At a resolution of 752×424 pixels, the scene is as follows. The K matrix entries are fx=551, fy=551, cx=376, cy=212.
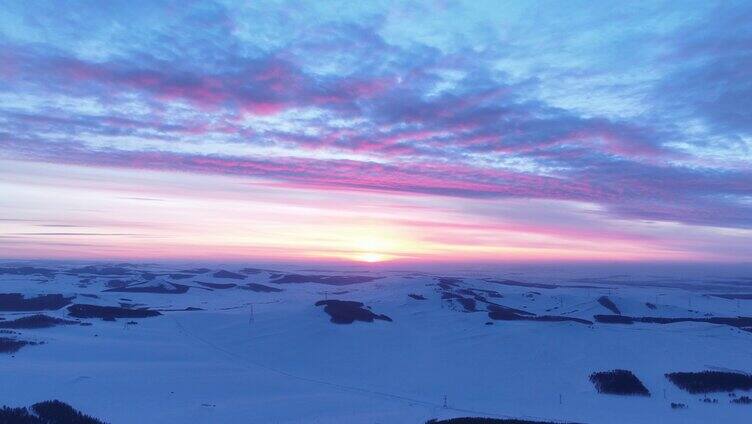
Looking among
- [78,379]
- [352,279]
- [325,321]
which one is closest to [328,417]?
[78,379]

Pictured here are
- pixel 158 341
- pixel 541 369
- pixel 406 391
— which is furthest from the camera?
pixel 158 341

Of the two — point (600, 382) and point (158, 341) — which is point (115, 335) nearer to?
point (158, 341)

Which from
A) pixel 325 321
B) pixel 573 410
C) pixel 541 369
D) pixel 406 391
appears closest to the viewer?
pixel 573 410

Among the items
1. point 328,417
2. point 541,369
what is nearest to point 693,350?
point 541,369

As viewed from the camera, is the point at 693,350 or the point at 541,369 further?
the point at 693,350

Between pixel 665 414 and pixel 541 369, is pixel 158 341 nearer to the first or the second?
pixel 541 369

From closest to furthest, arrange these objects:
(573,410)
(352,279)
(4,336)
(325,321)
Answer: (573,410), (4,336), (325,321), (352,279)

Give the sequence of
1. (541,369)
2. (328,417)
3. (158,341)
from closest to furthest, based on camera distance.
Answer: (328,417) < (541,369) < (158,341)

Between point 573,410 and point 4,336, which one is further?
point 4,336

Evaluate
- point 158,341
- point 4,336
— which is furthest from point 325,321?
point 4,336
